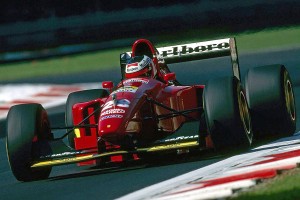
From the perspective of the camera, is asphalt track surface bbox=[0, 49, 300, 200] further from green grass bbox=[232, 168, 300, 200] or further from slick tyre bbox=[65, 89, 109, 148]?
green grass bbox=[232, 168, 300, 200]

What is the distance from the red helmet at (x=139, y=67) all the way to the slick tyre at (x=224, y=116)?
1171 mm

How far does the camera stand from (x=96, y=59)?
23000mm

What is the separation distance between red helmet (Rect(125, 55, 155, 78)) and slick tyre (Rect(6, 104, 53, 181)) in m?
0.95

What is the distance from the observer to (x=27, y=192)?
9.41 metres

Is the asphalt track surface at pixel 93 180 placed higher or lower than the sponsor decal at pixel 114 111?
lower

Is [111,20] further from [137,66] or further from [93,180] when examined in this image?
[93,180]

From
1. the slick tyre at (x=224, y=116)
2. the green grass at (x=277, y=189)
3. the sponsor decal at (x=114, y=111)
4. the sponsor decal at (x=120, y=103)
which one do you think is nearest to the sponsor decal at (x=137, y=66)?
the sponsor decal at (x=120, y=103)

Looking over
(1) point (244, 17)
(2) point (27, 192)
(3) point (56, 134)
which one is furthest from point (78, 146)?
(1) point (244, 17)

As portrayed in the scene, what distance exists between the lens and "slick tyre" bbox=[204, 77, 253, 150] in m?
9.68

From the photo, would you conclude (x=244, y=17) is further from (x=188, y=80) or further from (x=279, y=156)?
(x=279, y=156)

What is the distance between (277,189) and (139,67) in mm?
3945

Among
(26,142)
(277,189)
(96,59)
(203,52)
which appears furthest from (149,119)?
(96,59)

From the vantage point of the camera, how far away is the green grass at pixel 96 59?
21391 mm

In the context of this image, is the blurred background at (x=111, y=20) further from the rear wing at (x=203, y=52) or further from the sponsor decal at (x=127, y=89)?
the sponsor decal at (x=127, y=89)
